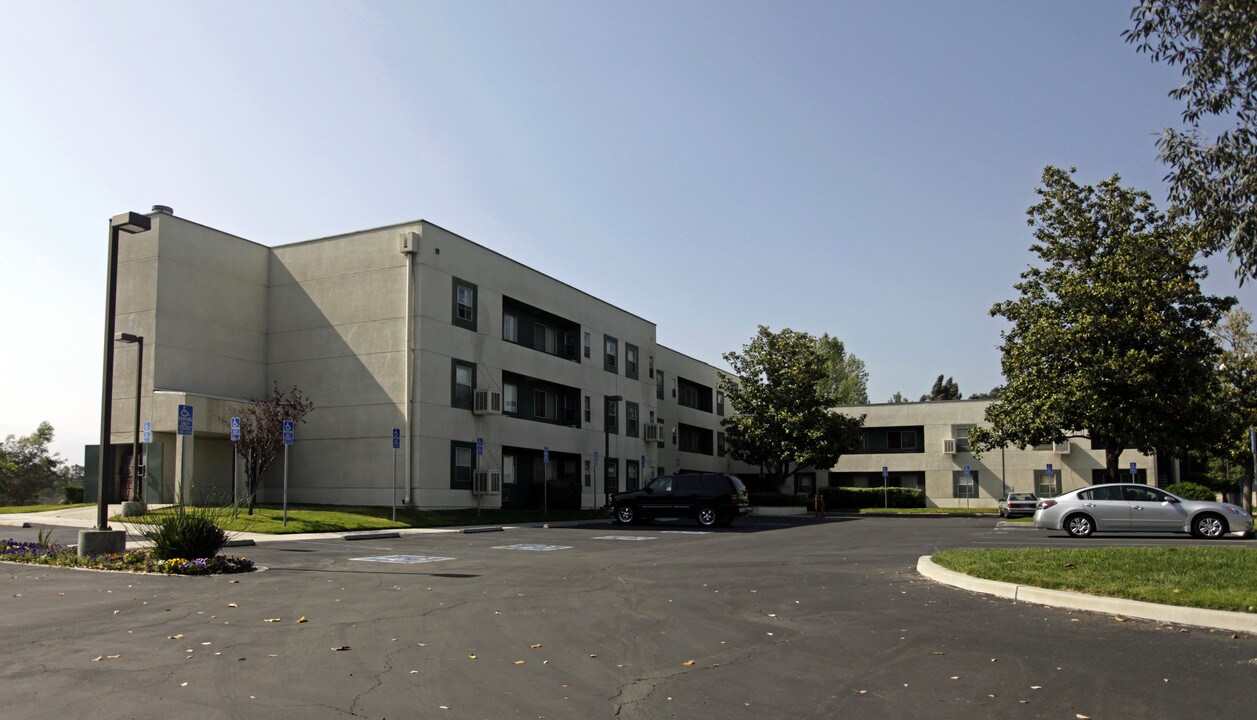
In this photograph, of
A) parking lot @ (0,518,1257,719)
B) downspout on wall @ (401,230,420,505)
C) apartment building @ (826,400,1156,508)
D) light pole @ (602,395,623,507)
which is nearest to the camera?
parking lot @ (0,518,1257,719)

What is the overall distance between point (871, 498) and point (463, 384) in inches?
1380

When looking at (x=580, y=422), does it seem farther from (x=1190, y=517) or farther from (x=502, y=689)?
(x=502, y=689)

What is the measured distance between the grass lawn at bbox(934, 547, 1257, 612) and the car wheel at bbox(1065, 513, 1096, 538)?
9.78m

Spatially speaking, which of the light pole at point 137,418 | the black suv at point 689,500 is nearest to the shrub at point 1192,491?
the black suv at point 689,500

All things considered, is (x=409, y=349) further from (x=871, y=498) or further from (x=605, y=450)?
(x=871, y=498)

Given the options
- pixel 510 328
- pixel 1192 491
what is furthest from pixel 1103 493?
pixel 1192 491

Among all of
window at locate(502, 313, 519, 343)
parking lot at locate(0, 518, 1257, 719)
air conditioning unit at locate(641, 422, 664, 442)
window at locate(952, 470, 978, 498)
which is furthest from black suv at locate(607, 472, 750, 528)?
window at locate(952, 470, 978, 498)

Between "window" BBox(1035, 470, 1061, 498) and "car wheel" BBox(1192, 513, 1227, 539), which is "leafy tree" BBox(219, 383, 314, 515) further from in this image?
"window" BBox(1035, 470, 1061, 498)

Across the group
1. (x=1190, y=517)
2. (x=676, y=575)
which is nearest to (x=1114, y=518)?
(x=1190, y=517)

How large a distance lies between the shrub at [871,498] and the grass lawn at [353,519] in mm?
29128

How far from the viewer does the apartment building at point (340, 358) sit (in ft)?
107

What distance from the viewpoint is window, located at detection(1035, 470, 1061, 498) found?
5938 cm

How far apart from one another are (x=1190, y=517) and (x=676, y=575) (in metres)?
15.7

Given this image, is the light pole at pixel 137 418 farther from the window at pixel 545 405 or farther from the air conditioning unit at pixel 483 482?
the window at pixel 545 405
